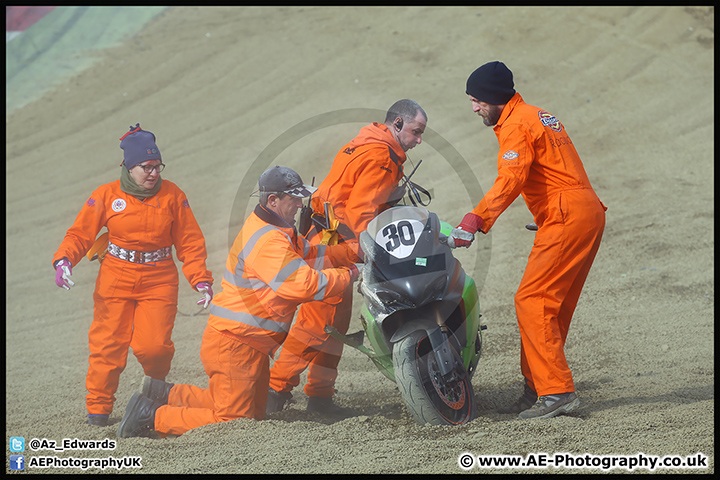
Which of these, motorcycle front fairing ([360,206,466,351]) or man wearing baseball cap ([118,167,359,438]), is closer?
motorcycle front fairing ([360,206,466,351])

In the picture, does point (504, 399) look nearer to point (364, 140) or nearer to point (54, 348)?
point (364, 140)

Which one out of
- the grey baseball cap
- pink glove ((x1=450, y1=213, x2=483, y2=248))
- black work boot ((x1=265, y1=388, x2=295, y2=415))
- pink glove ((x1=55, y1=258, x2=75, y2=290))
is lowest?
black work boot ((x1=265, y1=388, x2=295, y2=415))

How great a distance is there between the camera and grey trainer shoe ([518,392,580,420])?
Answer: 412cm

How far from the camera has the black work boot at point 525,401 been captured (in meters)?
4.45

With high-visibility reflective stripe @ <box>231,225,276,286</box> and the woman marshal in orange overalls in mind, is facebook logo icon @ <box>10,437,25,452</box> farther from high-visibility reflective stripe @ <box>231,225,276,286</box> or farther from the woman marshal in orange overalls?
high-visibility reflective stripe @ <box>231,225,276,286</box>

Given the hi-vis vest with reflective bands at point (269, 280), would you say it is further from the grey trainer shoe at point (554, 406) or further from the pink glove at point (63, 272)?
the grey trainer shoe at point (554, 406)

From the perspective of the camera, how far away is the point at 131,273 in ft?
16.4

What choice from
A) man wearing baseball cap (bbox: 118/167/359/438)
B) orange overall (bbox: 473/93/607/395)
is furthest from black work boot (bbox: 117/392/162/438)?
orange overall (bbox: 473/93/607/395)

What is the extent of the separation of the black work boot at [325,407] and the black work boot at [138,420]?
1.04 m

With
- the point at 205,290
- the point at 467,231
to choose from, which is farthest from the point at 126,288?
the point at 467,231

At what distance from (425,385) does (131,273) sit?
7.62 feet

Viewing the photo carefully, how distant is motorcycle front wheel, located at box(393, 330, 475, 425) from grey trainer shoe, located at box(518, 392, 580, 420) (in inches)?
15.4

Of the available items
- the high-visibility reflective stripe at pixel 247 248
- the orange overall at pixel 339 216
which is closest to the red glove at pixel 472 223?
the orange overall at pixel 339 216
